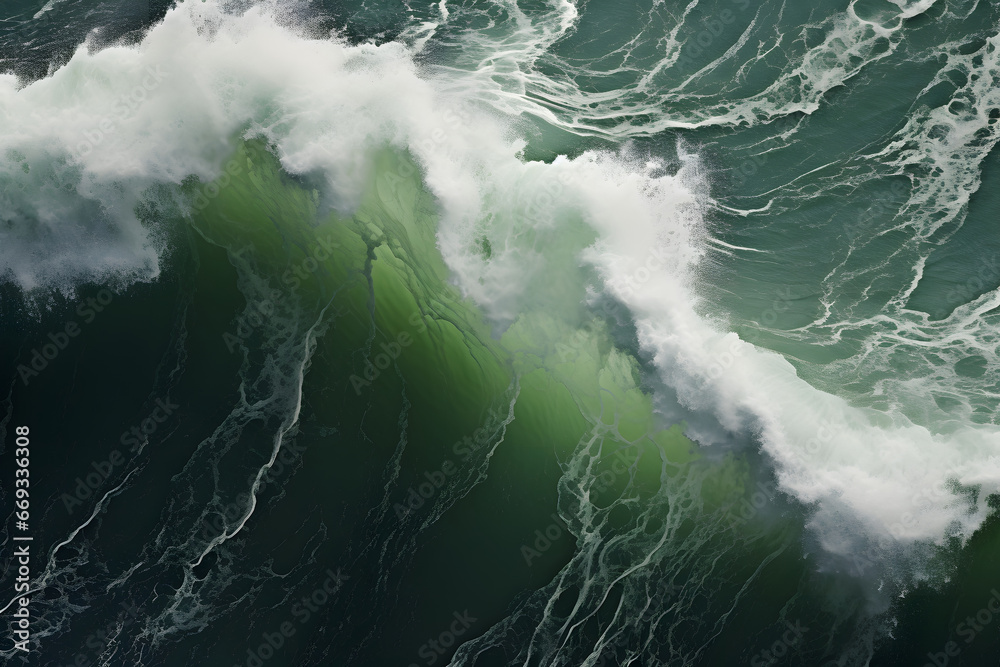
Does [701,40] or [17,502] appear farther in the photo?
[701,40]

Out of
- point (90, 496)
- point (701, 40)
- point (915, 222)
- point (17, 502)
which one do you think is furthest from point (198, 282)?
point (915, 222)

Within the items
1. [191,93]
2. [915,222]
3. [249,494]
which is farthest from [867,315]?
[191,93]

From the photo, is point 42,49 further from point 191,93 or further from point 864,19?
point 864,19

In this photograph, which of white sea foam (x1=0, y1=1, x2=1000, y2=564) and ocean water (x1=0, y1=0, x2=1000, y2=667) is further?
ocean water (x1=0, y1=0, x2=1000, y2=667)

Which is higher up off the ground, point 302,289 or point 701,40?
point 701,40

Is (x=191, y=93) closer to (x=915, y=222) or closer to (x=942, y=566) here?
(x=915, y=222)

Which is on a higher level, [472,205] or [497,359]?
[472,205]

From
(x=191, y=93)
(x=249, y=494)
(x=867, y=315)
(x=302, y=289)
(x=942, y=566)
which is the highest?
(x=191, y=93)

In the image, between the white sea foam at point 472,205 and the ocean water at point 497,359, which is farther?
the ocean water at point 497,359
